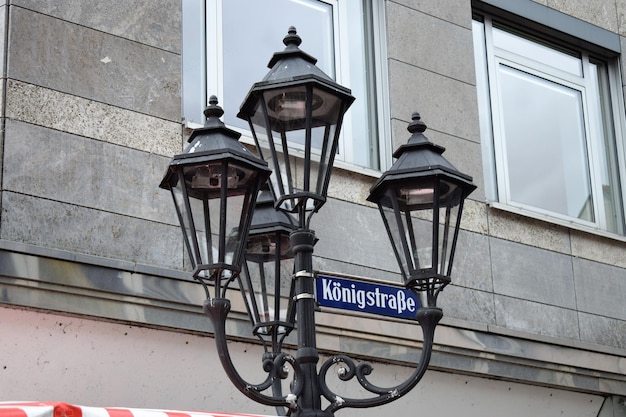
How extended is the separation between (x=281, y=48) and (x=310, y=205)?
4406 mm

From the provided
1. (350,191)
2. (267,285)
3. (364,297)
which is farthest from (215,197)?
(350,191)

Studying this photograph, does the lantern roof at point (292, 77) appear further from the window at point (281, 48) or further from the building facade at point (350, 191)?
the window at point (281, 48)

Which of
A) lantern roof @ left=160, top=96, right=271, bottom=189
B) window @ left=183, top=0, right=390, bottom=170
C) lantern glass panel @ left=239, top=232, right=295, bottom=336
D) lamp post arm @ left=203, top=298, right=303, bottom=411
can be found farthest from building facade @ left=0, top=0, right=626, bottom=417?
lamp post arm @ left=203, top=298, right=303, bottom=411

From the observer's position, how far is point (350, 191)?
9.77m

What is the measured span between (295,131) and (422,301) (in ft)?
3.44

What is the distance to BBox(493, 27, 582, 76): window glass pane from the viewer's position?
11719 millimetres

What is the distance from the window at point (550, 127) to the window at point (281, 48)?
1.23 m

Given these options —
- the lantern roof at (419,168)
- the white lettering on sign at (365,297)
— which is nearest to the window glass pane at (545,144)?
the white lettering on sign at (365,297)

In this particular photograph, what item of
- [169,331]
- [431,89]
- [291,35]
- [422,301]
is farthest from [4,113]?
[431,89]

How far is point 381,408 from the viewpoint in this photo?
954 cm

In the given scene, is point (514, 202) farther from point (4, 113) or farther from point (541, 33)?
point (4, 113)

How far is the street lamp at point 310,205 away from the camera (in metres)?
5.77

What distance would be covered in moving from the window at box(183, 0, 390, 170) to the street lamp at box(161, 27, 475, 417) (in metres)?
3.09

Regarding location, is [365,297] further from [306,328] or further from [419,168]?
[306,328]
